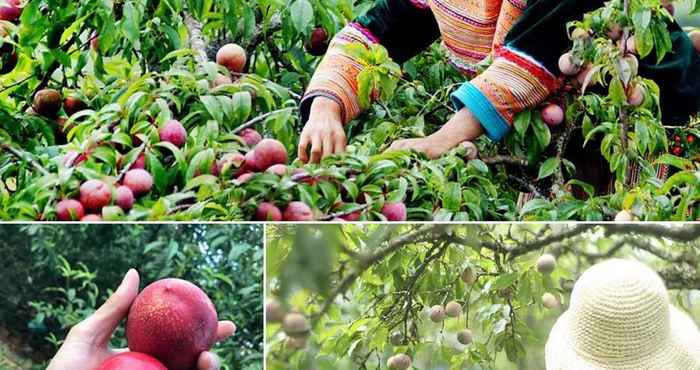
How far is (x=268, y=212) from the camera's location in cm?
254

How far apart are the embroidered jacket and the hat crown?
20.3 inches

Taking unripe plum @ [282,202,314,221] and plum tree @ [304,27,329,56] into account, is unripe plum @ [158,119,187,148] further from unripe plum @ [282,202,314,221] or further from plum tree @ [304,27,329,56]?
plum tree @ [304,27,329,56]

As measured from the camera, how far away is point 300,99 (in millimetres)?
3277

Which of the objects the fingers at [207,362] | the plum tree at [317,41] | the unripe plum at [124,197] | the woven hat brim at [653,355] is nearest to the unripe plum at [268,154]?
the unripe plum at [124,197]

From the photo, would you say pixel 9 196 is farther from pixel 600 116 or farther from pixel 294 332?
pixel 600 116

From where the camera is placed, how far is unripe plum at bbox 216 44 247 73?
3.09 m

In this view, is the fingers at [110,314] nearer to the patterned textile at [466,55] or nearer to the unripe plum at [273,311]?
the unripe plum at [273,311]

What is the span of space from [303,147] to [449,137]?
27 cm

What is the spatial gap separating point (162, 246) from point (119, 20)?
46 cm

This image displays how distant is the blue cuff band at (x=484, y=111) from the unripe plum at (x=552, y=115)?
7 cm

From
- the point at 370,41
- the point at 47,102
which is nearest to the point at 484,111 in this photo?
the point at 370,41

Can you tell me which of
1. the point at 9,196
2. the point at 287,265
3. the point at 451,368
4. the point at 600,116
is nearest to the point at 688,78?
the point at 600,116

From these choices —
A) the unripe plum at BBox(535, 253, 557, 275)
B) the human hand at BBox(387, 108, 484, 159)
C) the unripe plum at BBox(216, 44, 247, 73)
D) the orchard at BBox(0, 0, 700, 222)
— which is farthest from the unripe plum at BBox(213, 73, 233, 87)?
the unripe plum at BBox(535, 253, 557, 275)

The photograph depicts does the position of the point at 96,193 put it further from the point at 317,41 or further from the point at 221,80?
the point at 317,41
